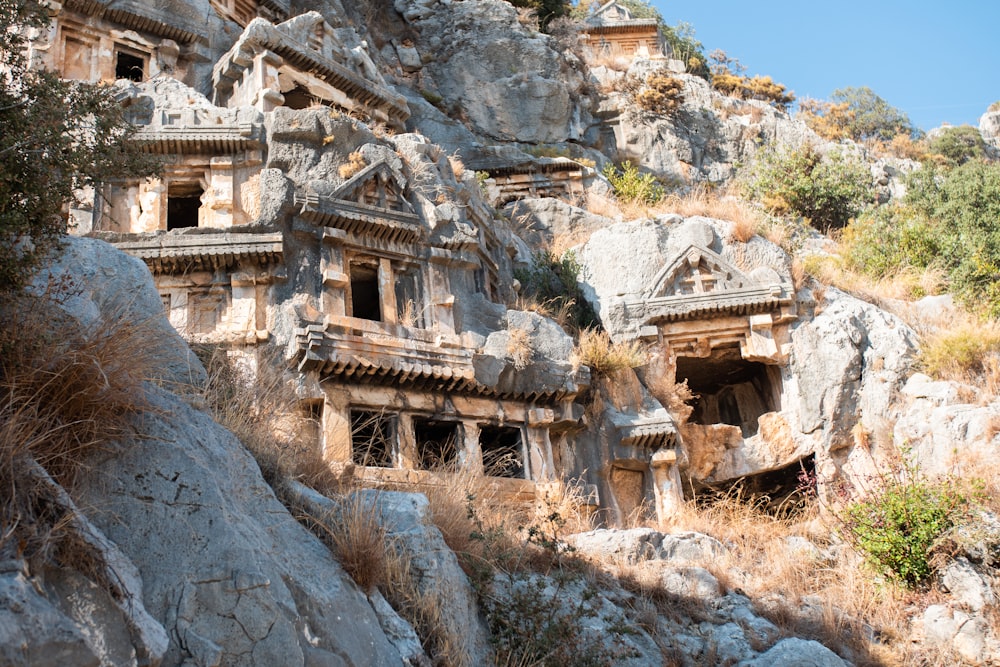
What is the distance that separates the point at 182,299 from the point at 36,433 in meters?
11.9

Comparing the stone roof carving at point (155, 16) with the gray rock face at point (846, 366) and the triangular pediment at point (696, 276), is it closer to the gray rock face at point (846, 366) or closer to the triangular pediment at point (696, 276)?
the triangular pediment at point (696, 276)

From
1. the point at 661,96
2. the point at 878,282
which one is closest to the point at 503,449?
the point at 878,282

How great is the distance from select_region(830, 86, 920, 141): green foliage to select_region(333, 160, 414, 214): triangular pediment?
2850 cm

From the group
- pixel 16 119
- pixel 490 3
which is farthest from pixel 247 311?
pixel 490 3

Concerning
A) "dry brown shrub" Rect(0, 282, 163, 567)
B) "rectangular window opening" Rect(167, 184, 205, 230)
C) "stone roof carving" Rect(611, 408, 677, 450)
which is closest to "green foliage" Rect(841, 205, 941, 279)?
"stone roof carving" Rect(611, 408, 677, 450)

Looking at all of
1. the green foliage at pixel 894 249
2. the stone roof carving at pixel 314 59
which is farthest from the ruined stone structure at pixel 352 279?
the green foliage at pixel 894 249

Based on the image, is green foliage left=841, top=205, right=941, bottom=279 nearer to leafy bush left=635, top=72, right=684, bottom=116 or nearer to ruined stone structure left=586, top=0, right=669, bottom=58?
leafy bush left=635, top=72, right=684, bottom=116

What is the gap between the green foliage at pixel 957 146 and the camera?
135 feet

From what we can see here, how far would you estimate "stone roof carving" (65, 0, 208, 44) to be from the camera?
23984 millimetres

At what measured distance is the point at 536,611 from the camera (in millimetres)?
8508

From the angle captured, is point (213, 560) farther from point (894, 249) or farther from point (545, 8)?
point (545, 8)

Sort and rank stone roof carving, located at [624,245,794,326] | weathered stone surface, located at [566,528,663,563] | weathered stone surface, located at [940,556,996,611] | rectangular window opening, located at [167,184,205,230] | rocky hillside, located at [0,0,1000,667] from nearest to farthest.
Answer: rocky hillside, located at [0,0,1000,667] < weathered stone surface, located at [940,556,996,611] < weathered stone surface, located at [566,528,663,563] < stone roof carving, located at [624,245,794,326] < rectangular window opening, located at [167,184,205,230]

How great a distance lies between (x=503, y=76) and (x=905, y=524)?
22.9 meters

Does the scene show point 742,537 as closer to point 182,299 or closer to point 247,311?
point 247,311
